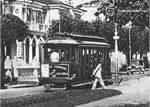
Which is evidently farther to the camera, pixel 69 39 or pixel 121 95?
pixel 69 39

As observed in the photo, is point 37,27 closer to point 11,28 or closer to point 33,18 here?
point 33,18

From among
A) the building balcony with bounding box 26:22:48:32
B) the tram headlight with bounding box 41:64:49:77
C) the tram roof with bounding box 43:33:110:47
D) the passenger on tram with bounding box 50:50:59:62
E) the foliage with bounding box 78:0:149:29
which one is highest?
the foliage with bounding box 78:0:149:29

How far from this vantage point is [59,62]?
23547 millimetres

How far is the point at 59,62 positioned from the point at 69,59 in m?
0.58

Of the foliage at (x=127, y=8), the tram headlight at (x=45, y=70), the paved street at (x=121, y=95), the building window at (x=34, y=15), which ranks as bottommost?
the paved street at (x=121, y=95)

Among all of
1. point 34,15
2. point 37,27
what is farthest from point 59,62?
point 34,15

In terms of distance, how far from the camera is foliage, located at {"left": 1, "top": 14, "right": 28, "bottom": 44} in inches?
1545

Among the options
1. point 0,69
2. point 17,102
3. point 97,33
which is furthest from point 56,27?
point 17,102

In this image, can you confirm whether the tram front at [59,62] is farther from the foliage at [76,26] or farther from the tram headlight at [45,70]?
the foliage at [76,26]

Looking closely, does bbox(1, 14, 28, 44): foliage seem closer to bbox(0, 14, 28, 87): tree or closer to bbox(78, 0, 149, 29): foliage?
bbox(0, 14, 28, 87): tree

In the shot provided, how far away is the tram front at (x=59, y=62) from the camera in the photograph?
76.7ft

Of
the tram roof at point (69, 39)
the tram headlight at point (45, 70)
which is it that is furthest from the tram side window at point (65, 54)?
the tram headlight at point (45, 70)

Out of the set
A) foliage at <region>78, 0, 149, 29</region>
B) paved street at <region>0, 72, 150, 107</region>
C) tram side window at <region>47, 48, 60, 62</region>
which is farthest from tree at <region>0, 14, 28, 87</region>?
foliage at <region>78, 0, 149, 29</region>

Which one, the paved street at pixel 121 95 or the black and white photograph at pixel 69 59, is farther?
the paved street at pixel 121 95
